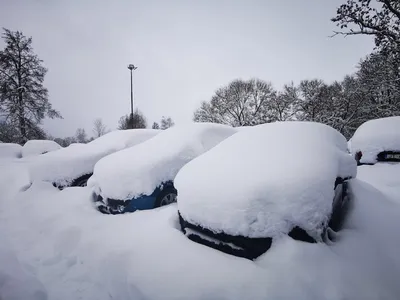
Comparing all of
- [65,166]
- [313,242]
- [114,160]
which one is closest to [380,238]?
[313,242]

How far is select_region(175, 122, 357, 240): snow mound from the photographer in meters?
2.11

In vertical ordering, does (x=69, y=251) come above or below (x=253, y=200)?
below

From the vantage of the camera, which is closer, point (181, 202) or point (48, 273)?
point (48, 273)

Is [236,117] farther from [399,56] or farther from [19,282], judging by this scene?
[19,282]

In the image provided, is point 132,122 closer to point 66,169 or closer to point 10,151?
point 10,151

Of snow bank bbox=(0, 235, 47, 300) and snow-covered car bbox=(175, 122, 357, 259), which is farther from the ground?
snow-covered car bbox=(175, 122, 357, 259)

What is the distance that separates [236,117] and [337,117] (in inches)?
443

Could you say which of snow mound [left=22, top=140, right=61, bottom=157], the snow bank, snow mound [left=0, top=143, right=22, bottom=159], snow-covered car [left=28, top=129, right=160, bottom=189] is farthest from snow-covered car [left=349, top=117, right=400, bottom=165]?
snow mound [left=0, top=143, right=22, bottom=159]

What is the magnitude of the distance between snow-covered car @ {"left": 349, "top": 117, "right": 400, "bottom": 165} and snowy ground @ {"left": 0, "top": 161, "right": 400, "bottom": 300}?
9.60 ft

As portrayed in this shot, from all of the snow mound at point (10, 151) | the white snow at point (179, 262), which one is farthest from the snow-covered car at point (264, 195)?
the snow mound at point (10, 151)

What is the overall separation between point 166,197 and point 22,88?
70.5 feet

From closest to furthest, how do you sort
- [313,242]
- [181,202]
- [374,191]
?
[313,242], [181,202], [374,191]

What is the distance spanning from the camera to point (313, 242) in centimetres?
211

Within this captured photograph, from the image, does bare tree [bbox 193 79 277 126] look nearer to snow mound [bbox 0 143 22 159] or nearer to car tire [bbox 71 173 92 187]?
snow mound [bbox 0 143 22 159]
